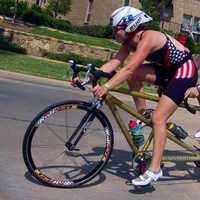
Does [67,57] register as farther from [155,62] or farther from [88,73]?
[88,73]

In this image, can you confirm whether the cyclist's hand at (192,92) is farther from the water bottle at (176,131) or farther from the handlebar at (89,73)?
the handlebar at (89,73)

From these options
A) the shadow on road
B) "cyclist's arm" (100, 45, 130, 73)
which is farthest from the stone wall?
"cyclist's arm" (100, 45, 130, 73)

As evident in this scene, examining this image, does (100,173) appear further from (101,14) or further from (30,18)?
(101,14)

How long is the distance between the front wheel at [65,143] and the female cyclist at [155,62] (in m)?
0.33

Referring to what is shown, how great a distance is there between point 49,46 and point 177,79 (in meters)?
19.8

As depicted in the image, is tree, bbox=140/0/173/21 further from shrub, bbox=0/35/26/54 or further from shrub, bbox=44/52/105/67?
shrub, bbox=0/35/26/54

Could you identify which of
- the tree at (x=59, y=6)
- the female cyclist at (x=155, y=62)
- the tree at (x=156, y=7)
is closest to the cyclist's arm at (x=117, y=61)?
the female cyclist at (x=155, y=62)

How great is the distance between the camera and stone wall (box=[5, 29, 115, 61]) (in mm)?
Result: 24594

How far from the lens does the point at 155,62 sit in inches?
234

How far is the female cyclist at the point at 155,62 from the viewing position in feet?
18.1

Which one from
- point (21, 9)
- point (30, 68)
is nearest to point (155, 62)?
point (30, 68)

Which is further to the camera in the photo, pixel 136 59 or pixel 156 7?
pixel 156 7

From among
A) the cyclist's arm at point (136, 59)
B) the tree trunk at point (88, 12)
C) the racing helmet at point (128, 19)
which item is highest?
the racing helmet at point (128, 19)

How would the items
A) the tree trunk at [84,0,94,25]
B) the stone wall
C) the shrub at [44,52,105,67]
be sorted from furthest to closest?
1. the tree trunk at [84,0,94,25]
2. the stone wall
3. the shrub at [44,52,105,67]
